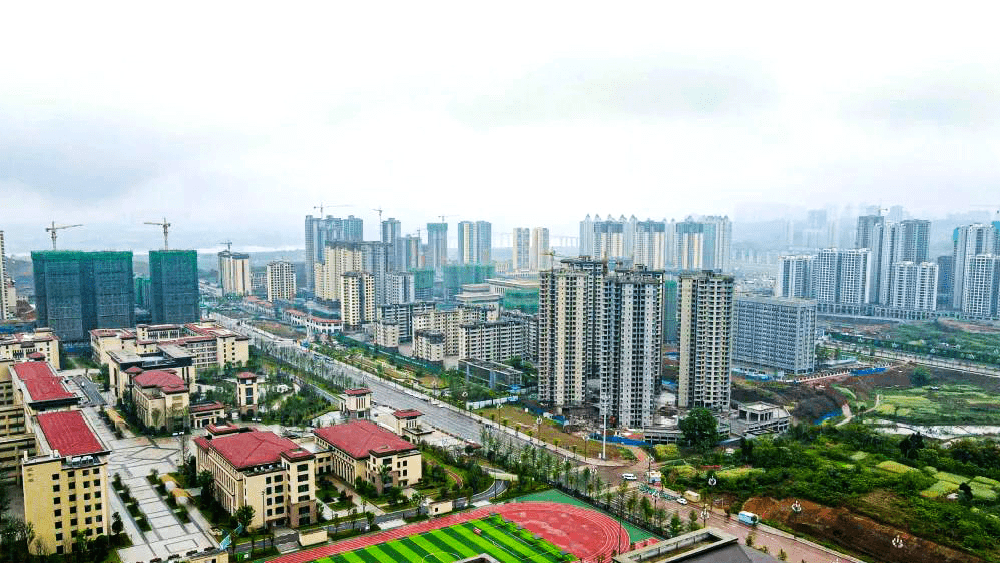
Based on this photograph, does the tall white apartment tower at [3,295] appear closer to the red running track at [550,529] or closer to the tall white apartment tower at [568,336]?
the tall white apartment tower at [568,336]

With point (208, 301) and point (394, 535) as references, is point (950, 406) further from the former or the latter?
point (208, 301)

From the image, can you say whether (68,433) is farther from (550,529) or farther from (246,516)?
(550,529)

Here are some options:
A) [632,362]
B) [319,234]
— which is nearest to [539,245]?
[319,234]

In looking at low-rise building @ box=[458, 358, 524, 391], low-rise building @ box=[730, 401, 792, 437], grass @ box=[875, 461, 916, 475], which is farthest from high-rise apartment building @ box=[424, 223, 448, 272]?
grass @ box=[875, 461, 916, 475]

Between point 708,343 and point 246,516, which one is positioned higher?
point 708,343

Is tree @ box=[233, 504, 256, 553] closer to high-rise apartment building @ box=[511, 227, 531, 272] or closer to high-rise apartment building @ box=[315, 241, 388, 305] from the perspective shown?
high-rise apartment building @ box=[315, 241, 388, 305]

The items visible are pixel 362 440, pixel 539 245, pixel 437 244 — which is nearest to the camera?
pixel 362 440

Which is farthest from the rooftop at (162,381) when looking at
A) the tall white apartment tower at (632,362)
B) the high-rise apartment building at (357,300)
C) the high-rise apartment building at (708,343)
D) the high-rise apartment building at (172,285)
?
Result: the high-rise apartment building at (357,300)

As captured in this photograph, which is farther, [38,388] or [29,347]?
[29,347]
